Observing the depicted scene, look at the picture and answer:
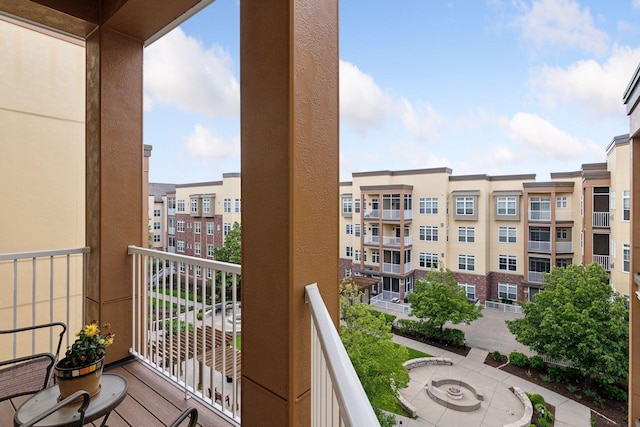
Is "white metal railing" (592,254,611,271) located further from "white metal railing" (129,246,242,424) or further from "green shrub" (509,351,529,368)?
"white metal railing" (129,246,242,424)

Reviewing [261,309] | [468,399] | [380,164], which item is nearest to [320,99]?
[261,309]

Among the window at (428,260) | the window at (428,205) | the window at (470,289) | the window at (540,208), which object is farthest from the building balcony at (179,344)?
the window at (540,208)

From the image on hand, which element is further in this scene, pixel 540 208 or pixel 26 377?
pixel 540 208

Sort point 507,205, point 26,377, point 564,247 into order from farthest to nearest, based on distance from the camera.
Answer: point 507,205 → point 564,247 → point 26,377

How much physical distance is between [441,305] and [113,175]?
410 inches

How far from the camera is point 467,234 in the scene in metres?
→ 13.2

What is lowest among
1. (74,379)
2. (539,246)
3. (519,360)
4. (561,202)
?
(519,360)

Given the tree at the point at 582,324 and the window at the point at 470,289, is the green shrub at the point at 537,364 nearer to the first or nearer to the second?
the tree at the point at 582,324

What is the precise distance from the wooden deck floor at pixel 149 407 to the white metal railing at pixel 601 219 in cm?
1185

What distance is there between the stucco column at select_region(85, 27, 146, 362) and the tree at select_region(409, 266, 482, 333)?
9930mm

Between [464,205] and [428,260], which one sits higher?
[464,205]

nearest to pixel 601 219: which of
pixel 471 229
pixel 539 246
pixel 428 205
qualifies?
pixel 539 246

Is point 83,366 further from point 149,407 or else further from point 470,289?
point 470,289

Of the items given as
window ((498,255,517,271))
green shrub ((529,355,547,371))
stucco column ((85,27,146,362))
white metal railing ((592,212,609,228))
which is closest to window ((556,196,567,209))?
white metal railing ((592,212,609,228))
